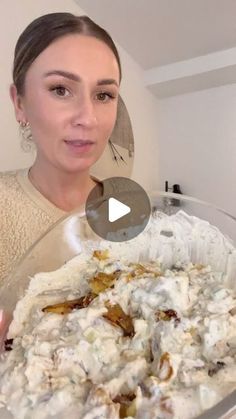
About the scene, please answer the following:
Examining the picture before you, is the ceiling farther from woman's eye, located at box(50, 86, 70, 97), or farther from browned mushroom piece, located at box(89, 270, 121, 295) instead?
browned mushroom piece, located at box(89, 270, 121, 295)

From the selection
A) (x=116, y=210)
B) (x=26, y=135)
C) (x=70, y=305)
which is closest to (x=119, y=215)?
(x=116, y=210)

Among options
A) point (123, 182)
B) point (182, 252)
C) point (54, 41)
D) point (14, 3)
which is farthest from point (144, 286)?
point (14, 3)

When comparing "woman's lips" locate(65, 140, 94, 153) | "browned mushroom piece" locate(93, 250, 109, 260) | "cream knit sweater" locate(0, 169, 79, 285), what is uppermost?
"woman's lips" locate(65, 140, 94, 153)

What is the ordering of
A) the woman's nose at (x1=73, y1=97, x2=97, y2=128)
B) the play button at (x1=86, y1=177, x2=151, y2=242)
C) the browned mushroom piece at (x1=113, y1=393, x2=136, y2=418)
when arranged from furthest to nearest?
the woman's nose at (x1=73, y1=97, x2=97, y2=128)
the play button at (x1=86, y1=177, x2=151, y2=242)
the browned mushroom piece at (x1=113, y1=393, x2=136, y2=418)

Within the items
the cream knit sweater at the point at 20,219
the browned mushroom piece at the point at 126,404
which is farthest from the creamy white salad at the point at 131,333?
the cream knit sweater at the point at 20,219

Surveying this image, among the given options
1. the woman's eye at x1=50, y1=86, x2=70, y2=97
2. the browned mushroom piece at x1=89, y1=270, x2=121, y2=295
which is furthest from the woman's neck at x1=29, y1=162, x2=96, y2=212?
the browned mushroom piece at x1=89, y1=270, x2=121, y2=295

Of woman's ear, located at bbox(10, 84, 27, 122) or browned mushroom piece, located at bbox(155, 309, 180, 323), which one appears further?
woman's ear, located at bbox(10, 84, 27, 122)
